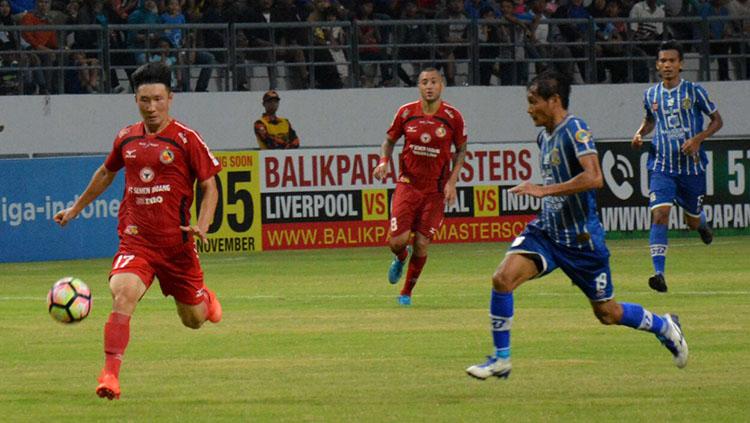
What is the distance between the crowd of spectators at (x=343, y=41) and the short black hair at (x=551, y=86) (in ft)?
58.5

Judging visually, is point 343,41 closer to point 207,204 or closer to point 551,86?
point 207,204

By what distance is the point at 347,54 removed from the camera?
1168 inches

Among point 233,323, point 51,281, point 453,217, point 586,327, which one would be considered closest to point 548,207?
point 586,327

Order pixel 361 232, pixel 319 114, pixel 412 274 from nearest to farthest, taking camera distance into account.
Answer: pixel 412 274, pixel 361 232, pixel 319 114

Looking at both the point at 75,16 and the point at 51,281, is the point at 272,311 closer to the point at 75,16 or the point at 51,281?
the point at 51,281

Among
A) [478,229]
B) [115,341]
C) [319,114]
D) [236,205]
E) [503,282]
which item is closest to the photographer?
[115,341]

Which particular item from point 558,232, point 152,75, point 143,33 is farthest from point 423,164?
point 143,33

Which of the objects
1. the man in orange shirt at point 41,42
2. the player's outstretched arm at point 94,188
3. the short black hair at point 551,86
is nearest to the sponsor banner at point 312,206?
the man in orange shirt at point 41,42

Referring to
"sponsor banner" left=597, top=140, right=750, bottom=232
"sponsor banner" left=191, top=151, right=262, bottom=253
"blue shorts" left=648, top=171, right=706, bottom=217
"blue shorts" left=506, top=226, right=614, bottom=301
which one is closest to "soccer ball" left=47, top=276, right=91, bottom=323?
"blue shorts" left=506, top=226, right=614, bottom=301

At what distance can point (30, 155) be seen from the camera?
27891mm

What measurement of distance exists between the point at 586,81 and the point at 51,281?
13584 millimetres

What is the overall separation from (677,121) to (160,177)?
8595 millimetres

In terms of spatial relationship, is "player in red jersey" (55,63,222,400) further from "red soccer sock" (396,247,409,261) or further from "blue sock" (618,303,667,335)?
"red soccer sock" (396,247,409,261)

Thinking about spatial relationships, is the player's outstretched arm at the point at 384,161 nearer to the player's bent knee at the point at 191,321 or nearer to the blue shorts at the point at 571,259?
the player's bent knee at the point at 191,321
